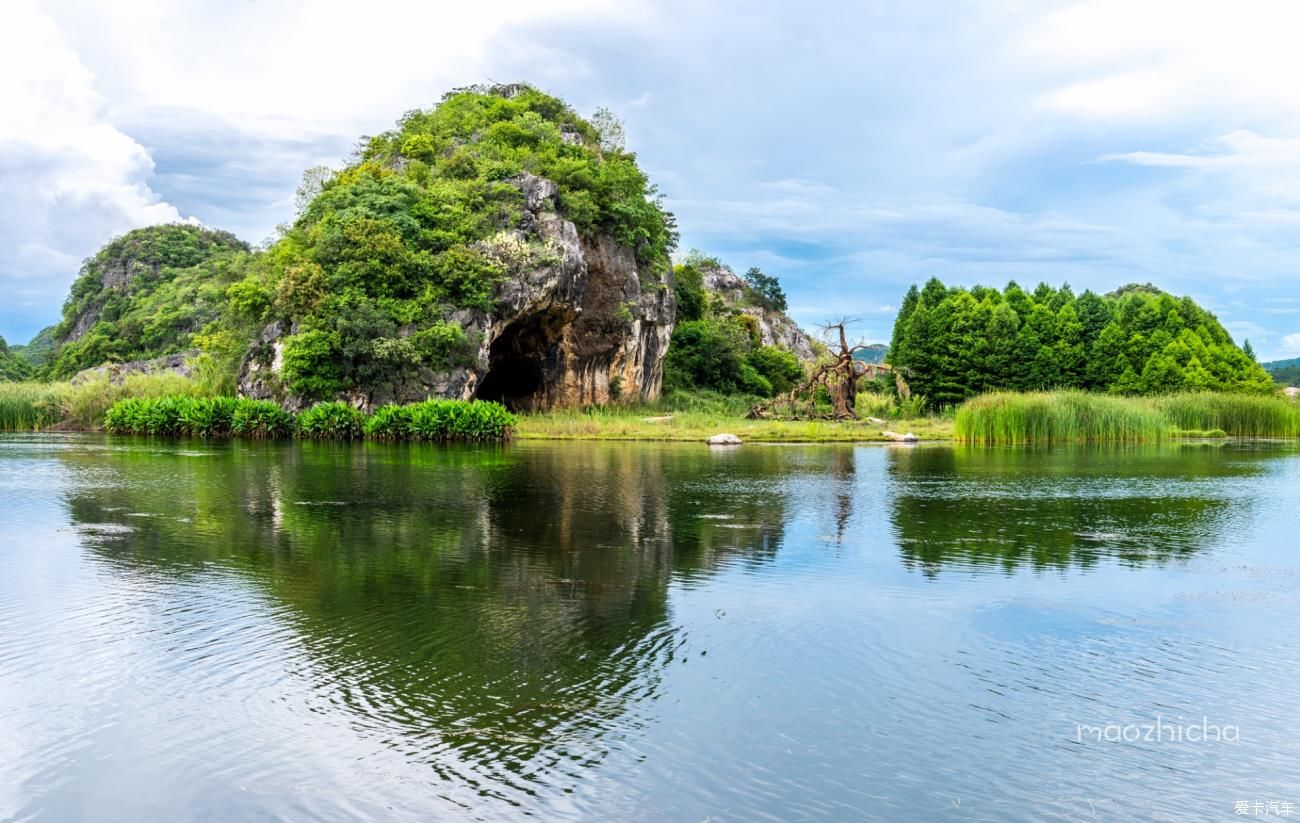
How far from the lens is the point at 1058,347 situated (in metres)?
55.0

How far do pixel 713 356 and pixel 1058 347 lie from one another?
62.3 feet

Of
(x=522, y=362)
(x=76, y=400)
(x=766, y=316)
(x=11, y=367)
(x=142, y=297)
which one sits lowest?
(x=76, y=400)

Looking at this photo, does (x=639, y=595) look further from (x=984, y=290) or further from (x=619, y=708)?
(x=984, y=290)

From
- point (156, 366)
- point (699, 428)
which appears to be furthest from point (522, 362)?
point (156, 366)

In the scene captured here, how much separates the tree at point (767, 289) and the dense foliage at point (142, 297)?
4134 centimetres

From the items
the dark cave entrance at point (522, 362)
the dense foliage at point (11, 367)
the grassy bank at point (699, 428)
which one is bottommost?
the grassy bank at point (699, 428)

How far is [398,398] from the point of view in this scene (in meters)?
35.1

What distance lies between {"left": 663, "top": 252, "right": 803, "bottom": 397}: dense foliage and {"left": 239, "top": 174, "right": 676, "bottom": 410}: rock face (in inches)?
206

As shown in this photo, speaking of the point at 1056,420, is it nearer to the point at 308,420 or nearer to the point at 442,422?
the point at 442,422

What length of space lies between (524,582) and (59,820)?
16.1ft

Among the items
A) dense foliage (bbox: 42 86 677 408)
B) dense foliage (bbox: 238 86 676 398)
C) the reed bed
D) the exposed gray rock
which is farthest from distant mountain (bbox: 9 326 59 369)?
the reed bed

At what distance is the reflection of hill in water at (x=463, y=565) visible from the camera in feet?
18.7

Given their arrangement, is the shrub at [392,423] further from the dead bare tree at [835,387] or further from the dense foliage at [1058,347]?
the dense foliage at [1058,347]

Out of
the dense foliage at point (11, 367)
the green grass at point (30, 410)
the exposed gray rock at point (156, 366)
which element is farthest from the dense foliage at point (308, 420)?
the dense foliage at point (11, 367)
